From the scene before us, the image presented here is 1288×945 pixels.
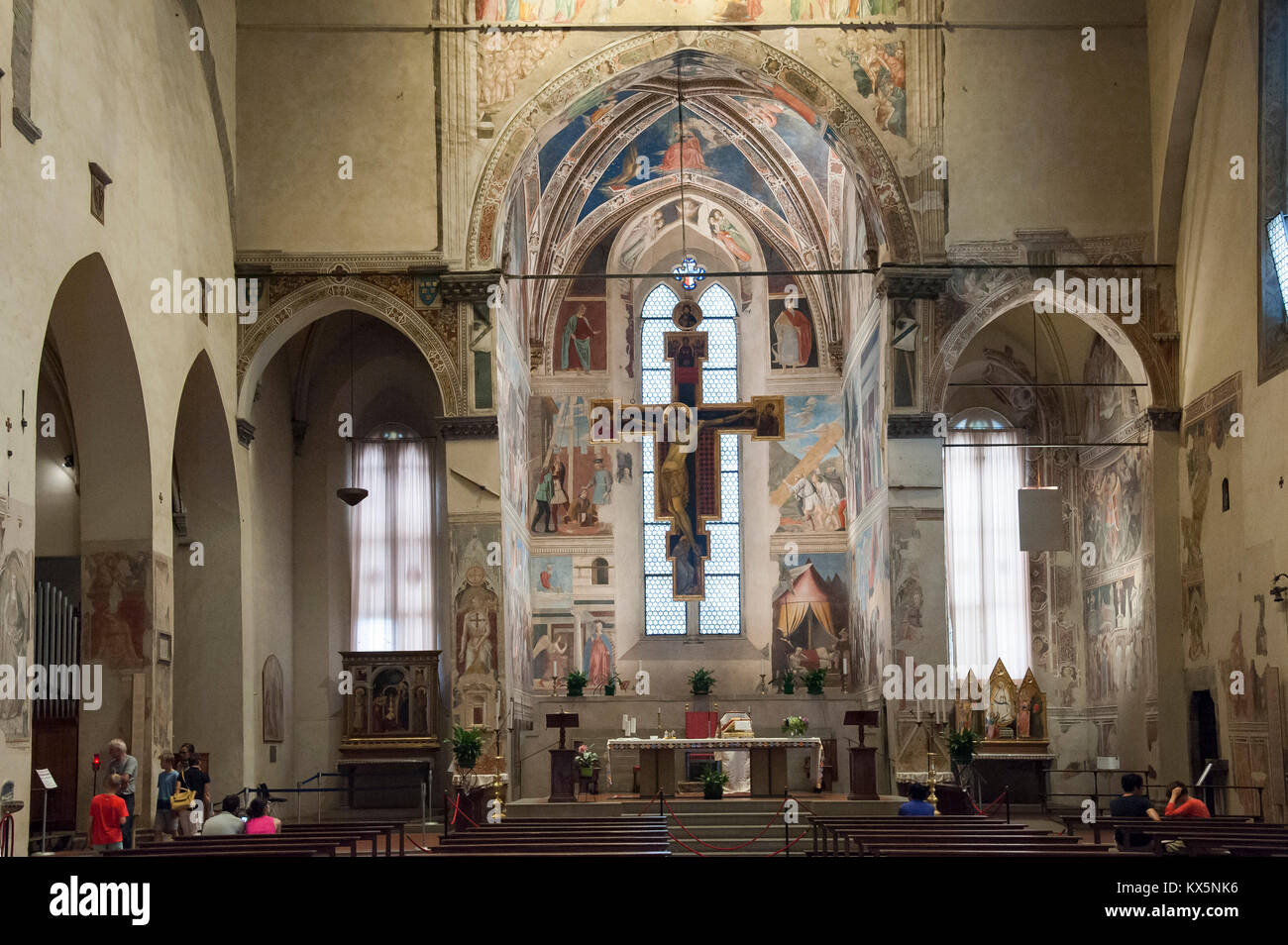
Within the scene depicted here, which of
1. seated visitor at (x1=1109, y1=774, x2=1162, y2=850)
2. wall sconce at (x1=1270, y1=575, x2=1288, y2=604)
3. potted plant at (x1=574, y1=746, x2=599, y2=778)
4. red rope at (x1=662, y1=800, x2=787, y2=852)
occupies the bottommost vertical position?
red rope at (x1=662, y1=800, x2=787, y2=852)

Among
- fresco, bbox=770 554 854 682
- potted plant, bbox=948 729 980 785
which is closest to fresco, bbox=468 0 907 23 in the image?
potted plant, bbox=948 729 980 785

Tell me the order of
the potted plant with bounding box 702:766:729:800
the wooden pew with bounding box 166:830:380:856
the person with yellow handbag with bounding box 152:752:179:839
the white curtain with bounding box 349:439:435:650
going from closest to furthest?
the wooden pew with bounding box 166:830:380:856 → the person with yellow handbag with bounding box 152:752:179:839 → the potted plant with bounding box 702:766:729:800 → the white curtain with bounding box 349:439:435:650

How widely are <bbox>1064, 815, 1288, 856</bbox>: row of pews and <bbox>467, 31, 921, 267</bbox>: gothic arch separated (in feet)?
37.5

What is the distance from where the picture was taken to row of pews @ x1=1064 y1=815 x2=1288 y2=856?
9.80 metres

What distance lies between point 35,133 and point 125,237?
2873mm

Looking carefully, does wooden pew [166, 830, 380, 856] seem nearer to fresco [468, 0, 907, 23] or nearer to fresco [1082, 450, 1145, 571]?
fresco [468, 0, 907, 23]

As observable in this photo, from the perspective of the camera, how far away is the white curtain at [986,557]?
2858cm

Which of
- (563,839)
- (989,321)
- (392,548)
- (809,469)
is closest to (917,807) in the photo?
(563,839)

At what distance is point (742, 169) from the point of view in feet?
99.8

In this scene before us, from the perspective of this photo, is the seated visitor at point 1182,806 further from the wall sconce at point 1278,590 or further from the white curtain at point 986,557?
the white curtain at point 986,557

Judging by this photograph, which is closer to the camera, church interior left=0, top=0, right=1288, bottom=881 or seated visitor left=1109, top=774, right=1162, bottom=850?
seated visitor left=1109, top=774, right=1162, bottom=850

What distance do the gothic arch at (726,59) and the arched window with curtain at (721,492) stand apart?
885cm
